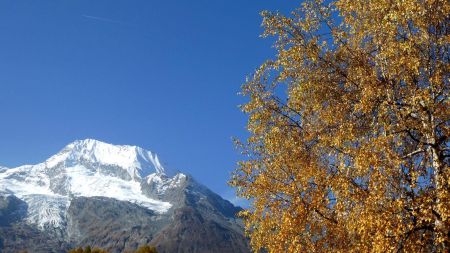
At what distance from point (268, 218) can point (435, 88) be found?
9178 mm

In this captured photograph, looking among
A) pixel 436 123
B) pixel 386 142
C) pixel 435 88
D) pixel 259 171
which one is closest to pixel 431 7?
pixel 435 88

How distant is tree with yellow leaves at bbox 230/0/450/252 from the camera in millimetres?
18125

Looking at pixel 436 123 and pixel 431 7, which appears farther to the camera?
pixel 431 7

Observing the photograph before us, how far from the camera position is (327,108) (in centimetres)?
2466

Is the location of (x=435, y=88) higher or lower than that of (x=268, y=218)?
higher

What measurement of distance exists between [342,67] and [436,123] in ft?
21.7

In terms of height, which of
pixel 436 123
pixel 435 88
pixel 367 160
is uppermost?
pixel 435 88

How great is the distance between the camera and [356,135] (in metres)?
22.7

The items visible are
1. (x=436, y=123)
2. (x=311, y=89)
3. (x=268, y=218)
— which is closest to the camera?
(x=436, y=123)

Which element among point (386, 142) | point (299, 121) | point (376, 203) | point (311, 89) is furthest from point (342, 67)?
point (376, 203)

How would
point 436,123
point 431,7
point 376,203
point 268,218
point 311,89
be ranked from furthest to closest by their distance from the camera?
point 311,89
point 268,218
point 431,7
point 436,123
point 376,203

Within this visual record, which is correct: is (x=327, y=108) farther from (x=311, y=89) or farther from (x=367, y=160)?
(x=367, y=160)

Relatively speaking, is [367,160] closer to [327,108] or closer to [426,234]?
[426,234]

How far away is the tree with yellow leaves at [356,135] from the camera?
1812 cm
